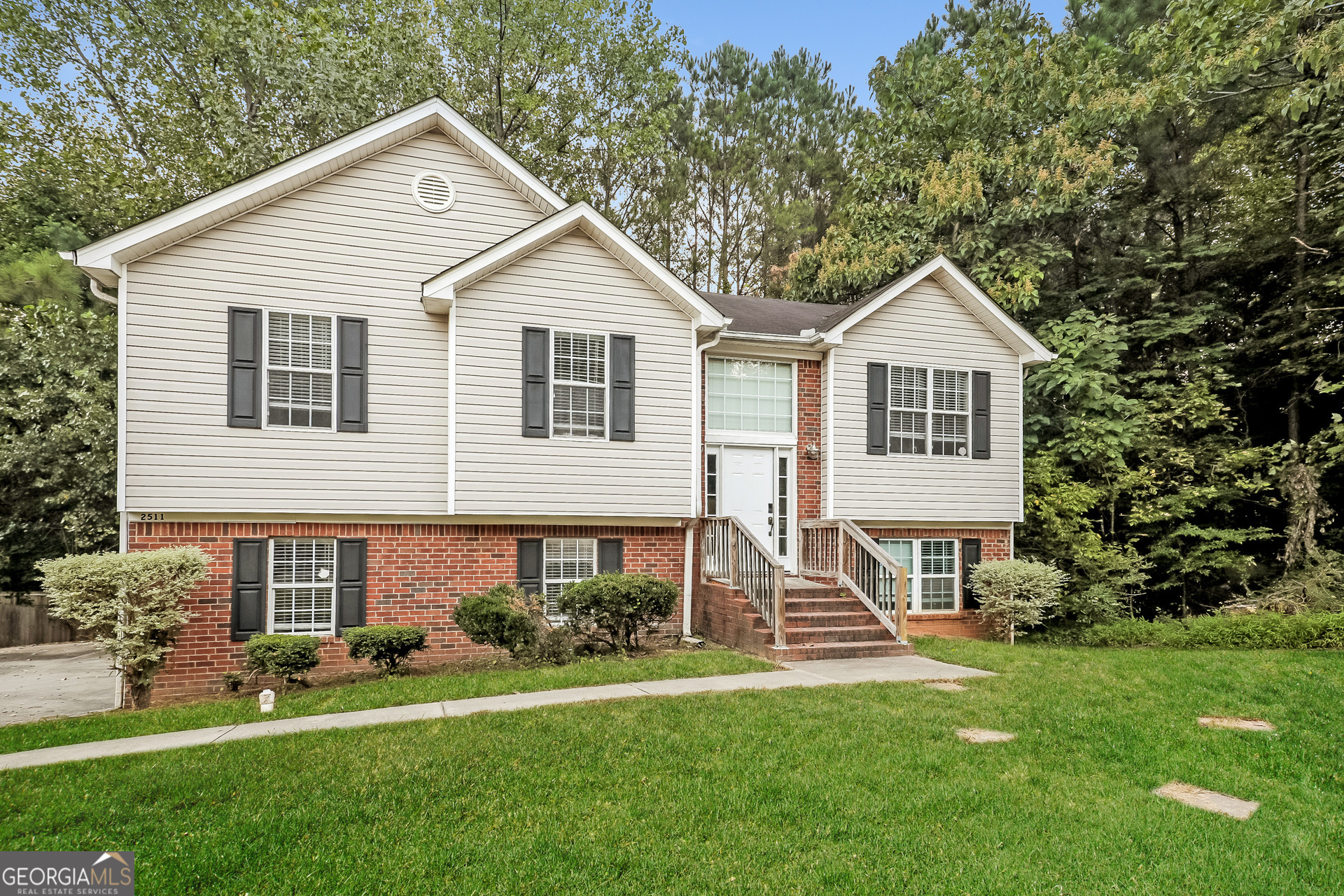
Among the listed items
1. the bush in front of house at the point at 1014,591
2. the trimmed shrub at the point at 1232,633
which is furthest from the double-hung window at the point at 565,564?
the trimmed shrub at the point at 1232,633

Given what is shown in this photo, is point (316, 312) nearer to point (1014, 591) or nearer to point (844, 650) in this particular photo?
point (844, 650)

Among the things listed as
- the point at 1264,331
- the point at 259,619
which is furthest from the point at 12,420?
the point at 1264,331

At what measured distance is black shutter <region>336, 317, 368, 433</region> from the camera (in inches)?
402

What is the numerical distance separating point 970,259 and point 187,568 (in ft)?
58.6

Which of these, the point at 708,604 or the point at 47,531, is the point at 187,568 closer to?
the point at 708,604

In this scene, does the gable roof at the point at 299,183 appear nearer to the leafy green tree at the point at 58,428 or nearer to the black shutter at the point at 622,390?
the black shutter at the point at 622,390

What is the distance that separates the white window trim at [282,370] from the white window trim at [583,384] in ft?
9.11

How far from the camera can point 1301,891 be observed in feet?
12.8

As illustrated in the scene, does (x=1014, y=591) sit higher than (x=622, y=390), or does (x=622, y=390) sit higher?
(x=622, y=390)

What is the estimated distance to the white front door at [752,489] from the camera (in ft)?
41.8

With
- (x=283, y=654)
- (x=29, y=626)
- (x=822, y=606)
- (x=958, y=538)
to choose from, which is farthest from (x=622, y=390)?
(x=29, y=626)

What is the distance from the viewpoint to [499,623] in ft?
30.6

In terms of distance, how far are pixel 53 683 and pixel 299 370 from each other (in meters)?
6.17

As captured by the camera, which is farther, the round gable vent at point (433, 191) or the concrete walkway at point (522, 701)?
the round gable vent at point (433, 191)
